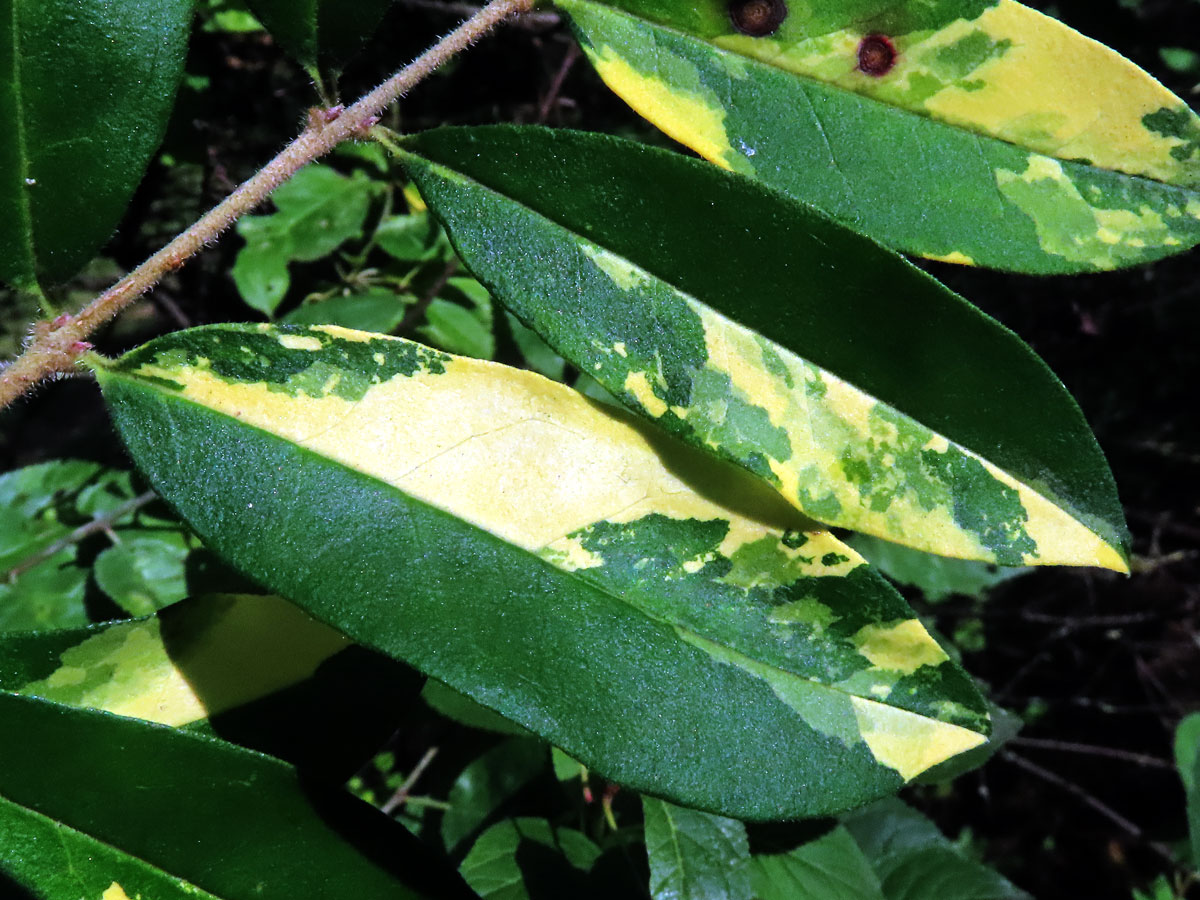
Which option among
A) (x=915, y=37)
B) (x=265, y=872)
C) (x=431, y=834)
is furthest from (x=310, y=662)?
(x=431, y=834)

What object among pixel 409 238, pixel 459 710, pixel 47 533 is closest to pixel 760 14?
pixel 459 710

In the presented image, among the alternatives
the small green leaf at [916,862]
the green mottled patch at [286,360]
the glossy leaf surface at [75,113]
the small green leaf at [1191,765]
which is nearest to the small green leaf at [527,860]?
the small green leaf at [916,862]

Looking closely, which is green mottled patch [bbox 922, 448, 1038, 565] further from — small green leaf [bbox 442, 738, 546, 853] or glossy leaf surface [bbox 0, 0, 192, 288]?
small green leaf [bbox 442, 738, 546, 853]

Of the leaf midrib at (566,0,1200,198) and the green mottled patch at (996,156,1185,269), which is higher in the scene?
the leaf midrib at (566,0,1200,198)

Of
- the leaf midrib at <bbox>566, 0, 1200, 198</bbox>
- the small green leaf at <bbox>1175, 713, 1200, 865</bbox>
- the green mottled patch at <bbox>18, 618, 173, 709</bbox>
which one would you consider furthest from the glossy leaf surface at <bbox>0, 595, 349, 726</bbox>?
the small green leaf at <bbox>1175, 713, 1200, 865</bbox>

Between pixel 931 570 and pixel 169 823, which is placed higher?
pixel 169 823

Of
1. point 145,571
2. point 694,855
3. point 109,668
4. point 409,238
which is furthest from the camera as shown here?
point 409,238

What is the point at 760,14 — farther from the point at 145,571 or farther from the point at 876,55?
the point at 145,571
